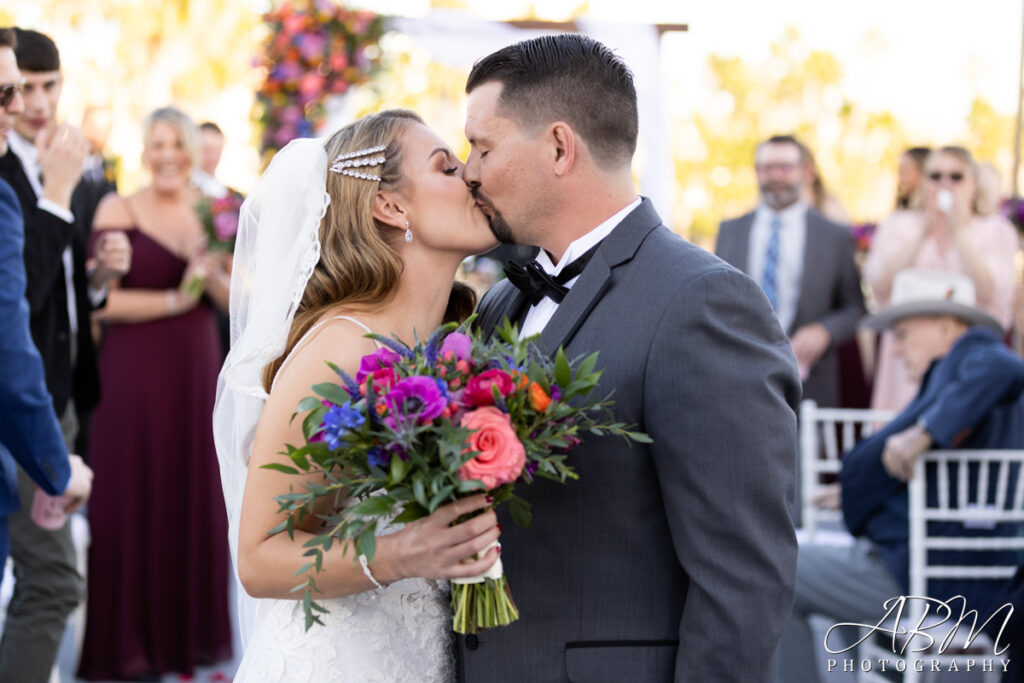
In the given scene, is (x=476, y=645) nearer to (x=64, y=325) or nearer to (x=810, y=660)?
(x=64, y=325)

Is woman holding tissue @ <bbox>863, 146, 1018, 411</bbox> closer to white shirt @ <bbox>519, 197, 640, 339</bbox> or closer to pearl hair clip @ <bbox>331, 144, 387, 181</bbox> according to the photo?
white shirt @ <bbox>519, 197, 640, 339</bbox>

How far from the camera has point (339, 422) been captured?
2129 millimetres

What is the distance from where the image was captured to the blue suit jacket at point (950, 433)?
16.4 feet

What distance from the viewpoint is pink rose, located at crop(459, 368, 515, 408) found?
84.6 inches

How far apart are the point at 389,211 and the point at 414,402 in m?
0.98

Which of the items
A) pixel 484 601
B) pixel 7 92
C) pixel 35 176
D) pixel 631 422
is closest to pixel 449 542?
pixel 484 601

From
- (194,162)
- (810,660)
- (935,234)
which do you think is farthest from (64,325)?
(935,234)

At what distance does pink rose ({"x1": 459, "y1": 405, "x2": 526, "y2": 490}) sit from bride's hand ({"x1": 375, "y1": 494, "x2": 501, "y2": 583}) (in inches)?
5.0

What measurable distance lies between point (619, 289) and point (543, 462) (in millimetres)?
542

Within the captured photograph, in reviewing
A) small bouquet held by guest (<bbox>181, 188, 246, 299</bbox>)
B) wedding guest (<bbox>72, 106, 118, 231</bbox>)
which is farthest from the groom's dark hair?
wedding guest (<bbox>72, 106, 118, 231</bbox>)

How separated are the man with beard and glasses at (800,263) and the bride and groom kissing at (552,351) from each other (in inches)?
185

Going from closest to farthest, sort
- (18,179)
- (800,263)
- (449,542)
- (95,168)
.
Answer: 1. (449,542)
2. (18,179)
3. (800,263)
4. (95,168)

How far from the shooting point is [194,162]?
21.3ft

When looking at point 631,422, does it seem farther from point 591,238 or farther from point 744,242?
point 744,242
